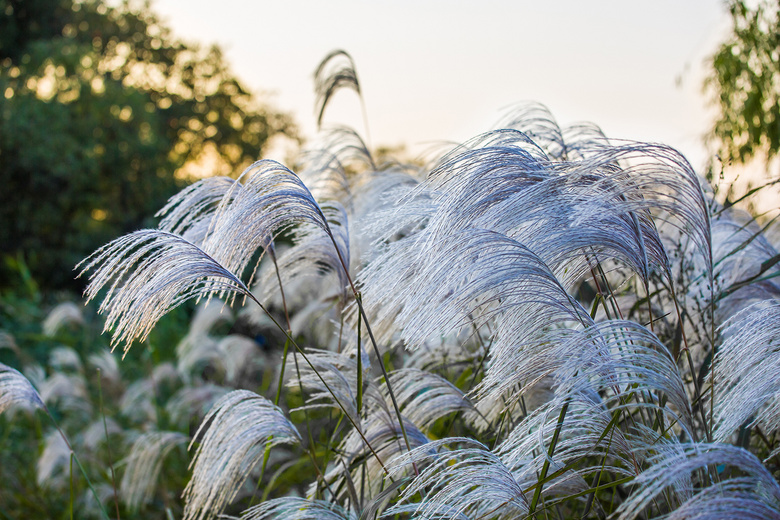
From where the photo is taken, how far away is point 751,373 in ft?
3.86

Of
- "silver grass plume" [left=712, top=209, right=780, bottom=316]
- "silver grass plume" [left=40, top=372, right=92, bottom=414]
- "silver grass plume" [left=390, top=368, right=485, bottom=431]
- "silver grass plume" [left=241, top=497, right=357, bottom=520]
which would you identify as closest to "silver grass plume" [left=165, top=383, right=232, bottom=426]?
"silver grass plume" [left=40, top=372, right=92, bottom=414]

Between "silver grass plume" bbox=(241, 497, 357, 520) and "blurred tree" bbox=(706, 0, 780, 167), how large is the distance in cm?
537

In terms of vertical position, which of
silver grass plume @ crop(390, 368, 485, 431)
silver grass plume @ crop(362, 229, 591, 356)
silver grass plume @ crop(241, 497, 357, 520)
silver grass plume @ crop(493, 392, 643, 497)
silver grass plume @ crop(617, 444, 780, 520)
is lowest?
silver grass plume @ crop(241, 497, 357, 520)

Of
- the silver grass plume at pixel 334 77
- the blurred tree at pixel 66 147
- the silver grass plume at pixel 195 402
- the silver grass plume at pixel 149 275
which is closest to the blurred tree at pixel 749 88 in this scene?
the silver grass plume at pixel 334 77

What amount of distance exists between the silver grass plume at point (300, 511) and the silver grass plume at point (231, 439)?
91mm

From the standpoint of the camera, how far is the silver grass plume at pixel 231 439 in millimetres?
1454

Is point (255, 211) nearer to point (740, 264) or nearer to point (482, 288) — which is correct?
point (482, 288)

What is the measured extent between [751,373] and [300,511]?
0.95m

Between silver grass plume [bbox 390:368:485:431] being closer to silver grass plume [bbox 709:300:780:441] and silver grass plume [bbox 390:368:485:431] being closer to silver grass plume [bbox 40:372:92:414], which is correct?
silver grass plume [bbox 709:300:780:441]

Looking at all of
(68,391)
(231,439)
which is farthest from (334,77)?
(68,391)

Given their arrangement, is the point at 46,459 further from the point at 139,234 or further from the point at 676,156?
the point at 676,156

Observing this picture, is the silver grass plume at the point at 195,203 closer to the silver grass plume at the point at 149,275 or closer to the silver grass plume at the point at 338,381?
the silver grass plume at the point at 149,275

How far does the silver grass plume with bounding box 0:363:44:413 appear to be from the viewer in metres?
1.74

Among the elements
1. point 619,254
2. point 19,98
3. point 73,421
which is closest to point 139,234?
point 619,254
